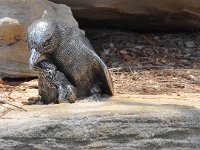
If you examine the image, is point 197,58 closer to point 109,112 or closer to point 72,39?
point 72,39

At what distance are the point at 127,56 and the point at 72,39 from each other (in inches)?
59.7

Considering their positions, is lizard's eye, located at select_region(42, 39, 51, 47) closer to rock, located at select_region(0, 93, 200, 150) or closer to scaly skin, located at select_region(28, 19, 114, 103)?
scaly skin, located at select_region(28, 19, 114, 103)

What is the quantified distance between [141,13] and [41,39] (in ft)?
5.59

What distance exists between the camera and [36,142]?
7.37ft

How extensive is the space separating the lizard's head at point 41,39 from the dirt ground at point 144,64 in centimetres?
36

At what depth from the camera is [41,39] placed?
2.57 metres

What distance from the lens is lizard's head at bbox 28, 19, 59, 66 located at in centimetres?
257

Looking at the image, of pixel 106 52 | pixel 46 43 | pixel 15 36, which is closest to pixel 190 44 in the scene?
pixel 106 52

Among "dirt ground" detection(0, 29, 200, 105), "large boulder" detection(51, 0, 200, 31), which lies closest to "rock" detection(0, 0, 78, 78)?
"dirt ground" detection(0, 29, 200, 105)

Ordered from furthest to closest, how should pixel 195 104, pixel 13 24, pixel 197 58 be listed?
pixel 197 58 → pixel 13 24 → pixel 195 104

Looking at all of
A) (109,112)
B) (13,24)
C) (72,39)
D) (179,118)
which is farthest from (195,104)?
(13,24)

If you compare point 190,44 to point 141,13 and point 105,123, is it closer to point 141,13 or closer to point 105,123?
point 141,13

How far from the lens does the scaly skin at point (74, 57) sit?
2.61m

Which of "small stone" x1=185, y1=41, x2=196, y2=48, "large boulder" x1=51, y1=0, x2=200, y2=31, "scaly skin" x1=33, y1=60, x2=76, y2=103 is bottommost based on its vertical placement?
"small stone" x1=185, y1=41, x2=196, y2=48
